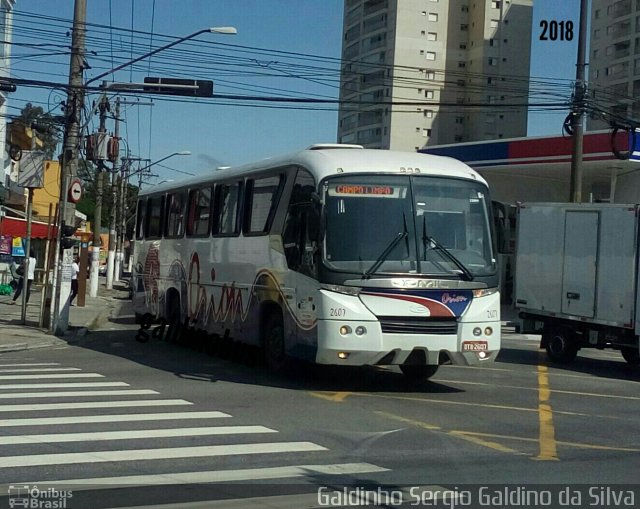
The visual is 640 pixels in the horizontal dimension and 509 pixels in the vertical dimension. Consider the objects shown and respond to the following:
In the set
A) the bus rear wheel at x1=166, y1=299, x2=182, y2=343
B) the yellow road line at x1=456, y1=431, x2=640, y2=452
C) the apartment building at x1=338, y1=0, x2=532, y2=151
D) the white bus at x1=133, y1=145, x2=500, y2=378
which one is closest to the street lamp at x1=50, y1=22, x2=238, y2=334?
the bus rear wheel at x1=166, y1=299, x2=182, y2=343

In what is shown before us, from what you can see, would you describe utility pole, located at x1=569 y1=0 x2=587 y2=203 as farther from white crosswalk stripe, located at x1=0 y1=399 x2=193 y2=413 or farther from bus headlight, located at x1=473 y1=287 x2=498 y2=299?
white crosswalk stripe, located at x1=0 y1=399 x2=193 y2=413

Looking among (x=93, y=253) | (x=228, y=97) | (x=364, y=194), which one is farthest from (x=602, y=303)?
(x=93, y=253)

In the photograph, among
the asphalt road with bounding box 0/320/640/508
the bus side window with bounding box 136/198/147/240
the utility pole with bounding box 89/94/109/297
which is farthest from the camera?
the utility pole with bounding box 89/94/109/297

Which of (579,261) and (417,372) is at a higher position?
(579,261)

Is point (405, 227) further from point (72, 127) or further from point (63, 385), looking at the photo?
point (72, 127)

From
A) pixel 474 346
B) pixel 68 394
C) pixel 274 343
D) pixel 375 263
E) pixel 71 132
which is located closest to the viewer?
pixel 68 394

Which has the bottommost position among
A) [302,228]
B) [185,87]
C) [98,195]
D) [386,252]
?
[386,252]

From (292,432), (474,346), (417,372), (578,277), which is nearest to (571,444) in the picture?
(292,432)

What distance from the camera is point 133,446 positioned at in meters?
9.38

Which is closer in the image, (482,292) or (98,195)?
(482,292)

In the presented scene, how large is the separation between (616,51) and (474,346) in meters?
81.3

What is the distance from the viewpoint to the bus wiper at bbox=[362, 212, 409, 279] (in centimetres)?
1309

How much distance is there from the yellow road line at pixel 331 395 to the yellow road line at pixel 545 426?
2.60 m

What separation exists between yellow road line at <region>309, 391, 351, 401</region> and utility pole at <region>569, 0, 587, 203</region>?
13537 mm
